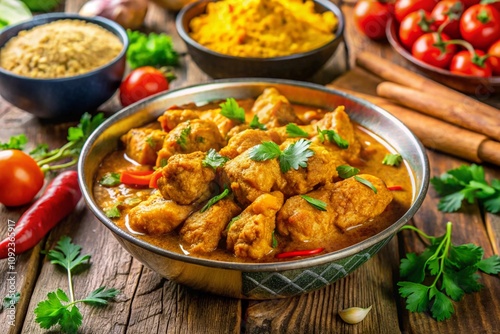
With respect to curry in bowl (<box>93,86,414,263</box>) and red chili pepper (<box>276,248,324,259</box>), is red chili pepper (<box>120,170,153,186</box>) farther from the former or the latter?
red chili pepper (<box>276,248,324,259</box>)

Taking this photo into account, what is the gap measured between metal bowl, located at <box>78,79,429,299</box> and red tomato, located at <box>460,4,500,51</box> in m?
Result: 1.77

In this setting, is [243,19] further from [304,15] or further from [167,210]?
[167,210]

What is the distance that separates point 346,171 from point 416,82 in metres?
1.96

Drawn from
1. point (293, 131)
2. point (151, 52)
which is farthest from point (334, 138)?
point (151, 52)

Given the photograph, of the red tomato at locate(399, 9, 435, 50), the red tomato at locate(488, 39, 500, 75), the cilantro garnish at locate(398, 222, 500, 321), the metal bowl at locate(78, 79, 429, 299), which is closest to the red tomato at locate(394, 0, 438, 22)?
the red tomato at locate(399, 9, 435, 50)

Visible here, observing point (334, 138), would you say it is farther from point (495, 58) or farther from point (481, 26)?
point (481, 26)

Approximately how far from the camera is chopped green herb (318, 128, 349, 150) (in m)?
3.74

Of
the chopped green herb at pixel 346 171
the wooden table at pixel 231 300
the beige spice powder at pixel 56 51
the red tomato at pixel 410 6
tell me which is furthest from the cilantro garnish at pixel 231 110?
the red tomato at pixel 410 6

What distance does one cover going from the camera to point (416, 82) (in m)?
5.18

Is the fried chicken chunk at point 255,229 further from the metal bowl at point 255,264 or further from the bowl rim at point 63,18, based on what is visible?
the bowl rim at point 63,18

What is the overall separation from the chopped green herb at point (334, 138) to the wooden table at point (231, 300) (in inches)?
28.3

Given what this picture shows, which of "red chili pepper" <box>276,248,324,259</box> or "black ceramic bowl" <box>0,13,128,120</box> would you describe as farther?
"black ceramic bowl" <box>0,13,128,120</box>

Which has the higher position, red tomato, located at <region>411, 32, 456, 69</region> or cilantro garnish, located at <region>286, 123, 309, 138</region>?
cilantro garnish, located at <region>286, 123, 309, 138</region>

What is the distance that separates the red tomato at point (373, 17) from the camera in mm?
6262
